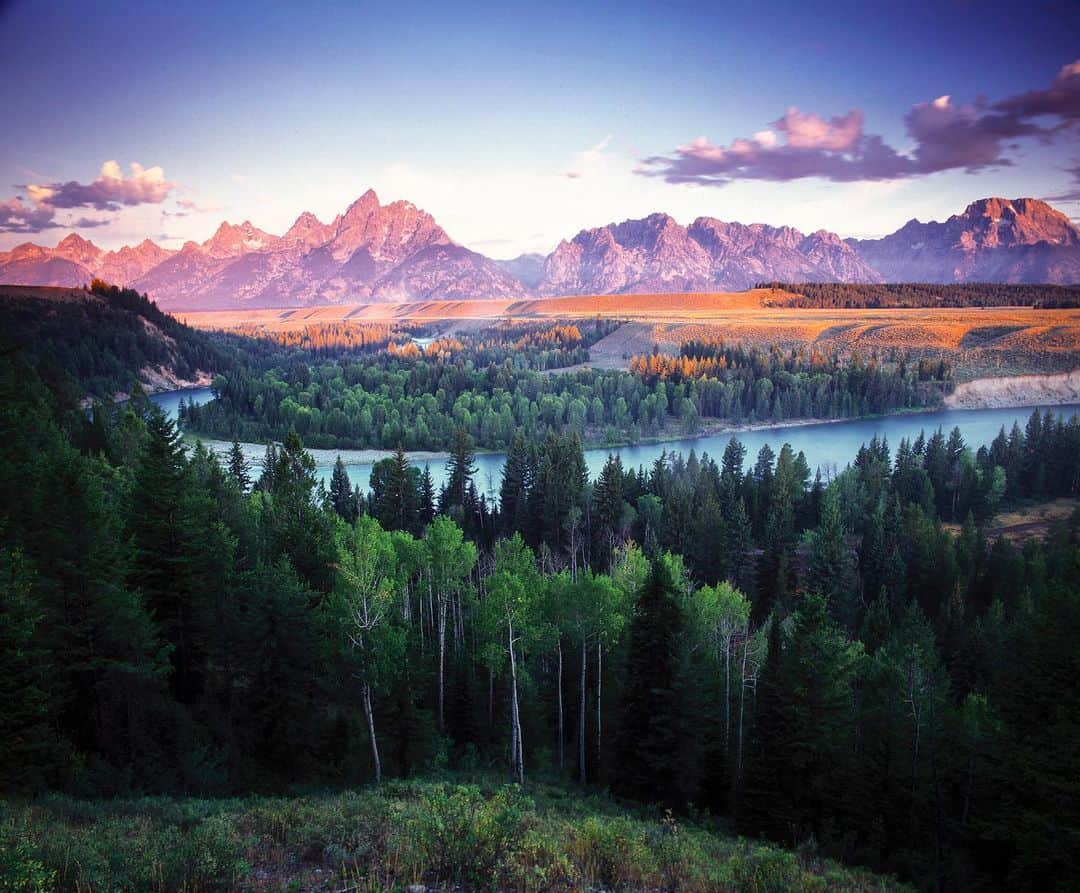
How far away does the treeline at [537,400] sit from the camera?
122 m

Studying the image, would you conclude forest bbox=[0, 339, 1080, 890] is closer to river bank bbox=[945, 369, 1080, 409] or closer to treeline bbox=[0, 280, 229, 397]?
treeline bbox=[0, 280, 229, 397]

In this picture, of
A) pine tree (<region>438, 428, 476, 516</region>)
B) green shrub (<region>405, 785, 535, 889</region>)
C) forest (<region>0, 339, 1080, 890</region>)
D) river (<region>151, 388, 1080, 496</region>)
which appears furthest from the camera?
river (<region>151, 388, 1080, 496</region>)

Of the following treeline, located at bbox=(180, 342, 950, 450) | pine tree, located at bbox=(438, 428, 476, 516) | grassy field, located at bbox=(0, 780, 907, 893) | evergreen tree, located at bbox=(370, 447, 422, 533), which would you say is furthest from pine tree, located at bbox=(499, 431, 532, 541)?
grassy field, located at bbox=(0, 780, 907, 893)

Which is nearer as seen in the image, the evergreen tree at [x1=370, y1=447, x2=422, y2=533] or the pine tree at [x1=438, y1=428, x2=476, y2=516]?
the evergreen tree at [x1=370, y1=447, x2=422, y2=533]

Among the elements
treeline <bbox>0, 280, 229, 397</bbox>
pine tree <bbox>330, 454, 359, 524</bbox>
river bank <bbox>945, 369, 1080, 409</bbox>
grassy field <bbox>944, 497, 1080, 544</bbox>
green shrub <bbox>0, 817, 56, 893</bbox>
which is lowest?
grassy field <bbox>944, 497, 1080, 544</bbox>

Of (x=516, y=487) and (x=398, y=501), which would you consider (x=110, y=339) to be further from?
(x=516, y=487)

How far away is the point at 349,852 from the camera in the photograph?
9711 mm

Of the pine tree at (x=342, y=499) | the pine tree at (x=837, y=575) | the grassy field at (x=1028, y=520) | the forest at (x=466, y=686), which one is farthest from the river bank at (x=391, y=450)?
the forest at (x=466, y=686)

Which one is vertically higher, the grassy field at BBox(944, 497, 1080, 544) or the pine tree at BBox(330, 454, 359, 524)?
the pine tree at BBox(330, 454, 359, 524)

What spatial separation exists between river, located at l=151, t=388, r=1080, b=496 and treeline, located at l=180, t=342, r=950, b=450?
5.03 m

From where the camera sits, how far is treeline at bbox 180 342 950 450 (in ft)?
400

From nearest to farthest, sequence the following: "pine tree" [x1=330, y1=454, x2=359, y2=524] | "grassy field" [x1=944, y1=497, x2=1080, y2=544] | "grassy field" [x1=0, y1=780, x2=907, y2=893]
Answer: "grassy field" [x1=0, y1=780, x2=907, y2=893], "pine tree" [x1=330, y1=454, x2=359, y2=524], "grassy field" [x1=944, y1=497, x2=1080, y2=544]

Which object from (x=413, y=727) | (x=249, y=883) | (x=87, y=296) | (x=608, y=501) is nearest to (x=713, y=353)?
(x=608, y=501)

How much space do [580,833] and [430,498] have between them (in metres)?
57.2
